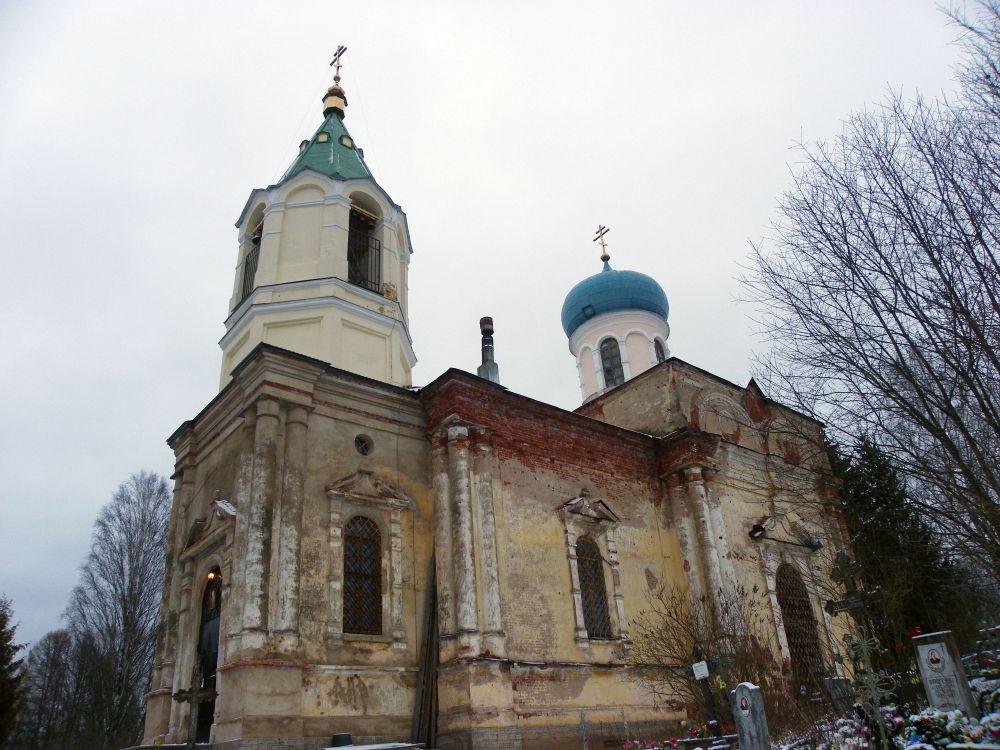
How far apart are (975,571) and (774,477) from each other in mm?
8911

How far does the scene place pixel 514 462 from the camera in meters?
14.1

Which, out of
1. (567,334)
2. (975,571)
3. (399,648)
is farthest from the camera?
(567,334)

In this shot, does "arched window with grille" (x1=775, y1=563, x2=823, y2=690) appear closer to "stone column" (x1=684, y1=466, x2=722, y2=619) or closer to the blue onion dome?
"stone column" (x1=684, y1=466, x2=722, y2=619)

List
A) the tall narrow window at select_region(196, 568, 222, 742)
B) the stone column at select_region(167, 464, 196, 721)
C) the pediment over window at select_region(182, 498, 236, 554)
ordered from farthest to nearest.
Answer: the stone column at select_region(167, 464, 196, 721) < the pediment over window at select_region(182, 498, 236, 554) < the tall narrow window at select_region(196, 568, 222, 742)

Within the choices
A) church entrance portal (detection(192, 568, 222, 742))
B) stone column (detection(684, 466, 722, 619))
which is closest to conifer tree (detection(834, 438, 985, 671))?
stone column (detection(684, 466, 722, 619))

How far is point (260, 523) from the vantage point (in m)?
10.9

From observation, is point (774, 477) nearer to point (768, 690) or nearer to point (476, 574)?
point (768, 690)

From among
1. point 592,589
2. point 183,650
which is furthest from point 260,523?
point 592,589

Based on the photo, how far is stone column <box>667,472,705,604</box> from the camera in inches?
606

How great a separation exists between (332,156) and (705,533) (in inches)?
472

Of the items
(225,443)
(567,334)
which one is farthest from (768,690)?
(567,334)

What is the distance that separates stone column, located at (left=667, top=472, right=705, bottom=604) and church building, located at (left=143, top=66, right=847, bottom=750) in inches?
2.6

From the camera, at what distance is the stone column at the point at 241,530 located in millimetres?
10414

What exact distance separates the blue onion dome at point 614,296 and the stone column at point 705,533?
8.86 metres
